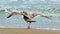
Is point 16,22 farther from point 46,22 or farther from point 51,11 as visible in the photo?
point 51,11

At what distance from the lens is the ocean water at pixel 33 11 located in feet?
24.4

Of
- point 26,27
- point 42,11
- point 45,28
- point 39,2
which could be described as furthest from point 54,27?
A: point 39,2

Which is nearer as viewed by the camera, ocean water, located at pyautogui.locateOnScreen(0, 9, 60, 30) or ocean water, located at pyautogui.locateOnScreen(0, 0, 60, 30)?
ocean water, located at pyautogui.locateOnScreen(0, 9, 60, 30)

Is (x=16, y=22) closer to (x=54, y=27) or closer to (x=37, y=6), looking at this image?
(x=54, y=27)

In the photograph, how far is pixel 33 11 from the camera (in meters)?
9.27

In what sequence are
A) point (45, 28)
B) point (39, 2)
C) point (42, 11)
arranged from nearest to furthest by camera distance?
point (45, 28) < point (42, 11) < point (39, 2)

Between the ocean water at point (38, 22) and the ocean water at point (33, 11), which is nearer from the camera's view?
the ocean water at point (38, 22)

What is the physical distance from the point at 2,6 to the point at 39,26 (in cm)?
275

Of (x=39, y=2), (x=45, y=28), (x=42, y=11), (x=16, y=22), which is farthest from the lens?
(x=39, y=2)

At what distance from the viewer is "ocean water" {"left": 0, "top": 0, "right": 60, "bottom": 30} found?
743 centimetres

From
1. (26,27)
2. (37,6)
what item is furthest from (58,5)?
(26,27)

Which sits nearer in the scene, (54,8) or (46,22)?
(46,22)

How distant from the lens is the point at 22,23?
25.5 feet

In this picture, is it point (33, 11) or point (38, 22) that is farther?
point (33, 11)
